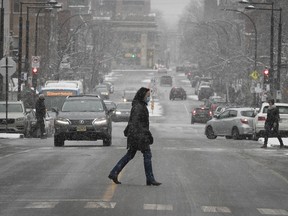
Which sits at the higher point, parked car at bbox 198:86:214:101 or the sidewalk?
the sidewalk

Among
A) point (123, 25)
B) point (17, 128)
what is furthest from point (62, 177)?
point (123, 25)

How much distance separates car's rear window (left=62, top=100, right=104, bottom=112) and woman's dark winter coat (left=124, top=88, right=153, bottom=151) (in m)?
14.4

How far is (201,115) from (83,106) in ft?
141

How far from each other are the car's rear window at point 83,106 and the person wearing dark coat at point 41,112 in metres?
7.53

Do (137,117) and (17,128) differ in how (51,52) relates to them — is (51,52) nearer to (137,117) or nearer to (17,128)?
(17,128)

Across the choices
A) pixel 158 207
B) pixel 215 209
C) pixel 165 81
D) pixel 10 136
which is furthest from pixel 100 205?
pixel 165 81

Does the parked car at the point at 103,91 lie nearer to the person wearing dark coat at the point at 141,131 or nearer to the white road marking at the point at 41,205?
the person wearing dark coat at the point at 141,131

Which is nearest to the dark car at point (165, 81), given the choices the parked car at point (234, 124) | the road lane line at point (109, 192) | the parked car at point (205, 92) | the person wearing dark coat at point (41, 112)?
the parked car at point (205, 92)

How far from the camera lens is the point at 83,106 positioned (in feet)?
105

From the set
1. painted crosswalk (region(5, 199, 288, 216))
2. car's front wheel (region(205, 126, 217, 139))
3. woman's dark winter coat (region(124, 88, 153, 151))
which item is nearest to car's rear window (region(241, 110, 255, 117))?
car's front wheel (region(205, 126, 217, 139))

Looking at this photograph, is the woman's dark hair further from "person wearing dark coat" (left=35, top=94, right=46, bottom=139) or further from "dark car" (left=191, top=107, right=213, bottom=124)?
"dark car" (left=191, top=107, right=213, bottom=124)

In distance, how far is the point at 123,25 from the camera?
199875mm

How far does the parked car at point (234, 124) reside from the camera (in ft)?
137

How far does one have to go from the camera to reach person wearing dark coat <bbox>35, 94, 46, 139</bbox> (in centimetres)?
3962
